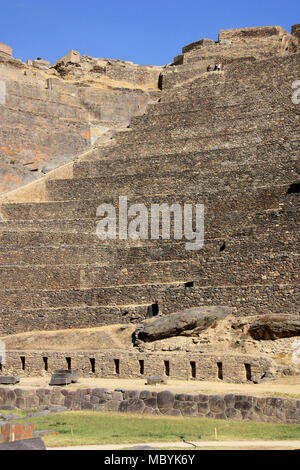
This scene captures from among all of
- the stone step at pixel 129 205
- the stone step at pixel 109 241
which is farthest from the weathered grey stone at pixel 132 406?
the stone step at pixel 129 205

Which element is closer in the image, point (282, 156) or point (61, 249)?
point (61, 249)

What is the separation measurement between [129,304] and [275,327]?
23.3ft

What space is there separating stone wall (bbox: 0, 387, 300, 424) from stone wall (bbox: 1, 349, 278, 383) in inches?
120

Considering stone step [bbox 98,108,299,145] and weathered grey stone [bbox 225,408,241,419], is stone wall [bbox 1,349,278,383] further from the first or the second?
stone step [bbox 98,108,299,145]

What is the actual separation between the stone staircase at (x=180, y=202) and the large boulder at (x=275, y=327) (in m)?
0.84

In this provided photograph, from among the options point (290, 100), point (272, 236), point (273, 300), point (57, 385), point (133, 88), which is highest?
point (133, 88)

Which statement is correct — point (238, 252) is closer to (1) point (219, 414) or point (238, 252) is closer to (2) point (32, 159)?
(1) point (219, 414)

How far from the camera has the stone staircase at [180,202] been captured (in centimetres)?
2650

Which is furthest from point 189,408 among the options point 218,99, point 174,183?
point 218,99

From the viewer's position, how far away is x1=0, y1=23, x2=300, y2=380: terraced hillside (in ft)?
86.9

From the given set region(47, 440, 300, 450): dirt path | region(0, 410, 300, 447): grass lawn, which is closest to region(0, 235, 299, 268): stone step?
region(0, 410, 300, 447): grass lawn

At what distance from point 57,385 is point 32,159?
24.9 m
